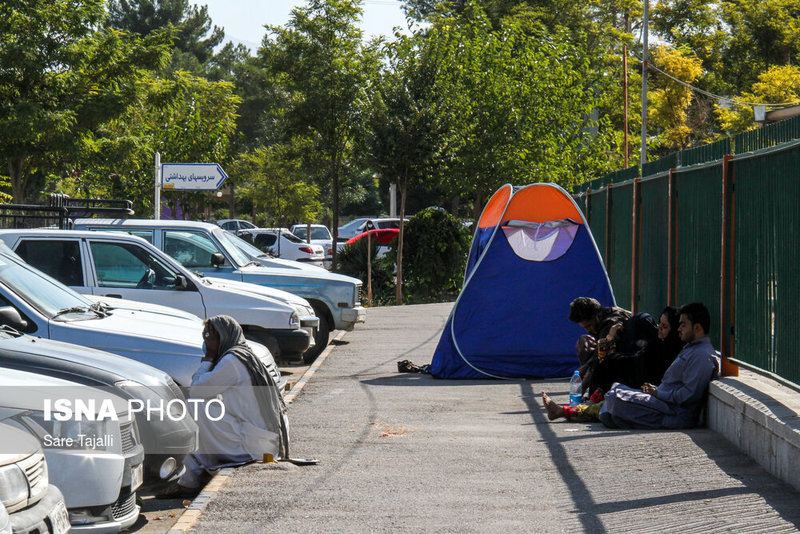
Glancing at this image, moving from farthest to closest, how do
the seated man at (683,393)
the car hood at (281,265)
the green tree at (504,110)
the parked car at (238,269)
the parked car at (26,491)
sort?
the green tree at (504,110) < the car hood at (281,265) < the parked car at (238,269) < the seated man at (683,393) < the parked car at (26,491)

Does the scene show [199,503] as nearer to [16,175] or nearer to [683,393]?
[683,393]

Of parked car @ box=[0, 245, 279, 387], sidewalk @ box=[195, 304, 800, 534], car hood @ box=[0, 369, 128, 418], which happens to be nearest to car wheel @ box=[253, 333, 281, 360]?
sidewalk @ box=[195, 304, 800, 534]

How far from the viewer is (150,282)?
11.4 metres

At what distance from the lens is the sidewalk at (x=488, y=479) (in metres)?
5.99

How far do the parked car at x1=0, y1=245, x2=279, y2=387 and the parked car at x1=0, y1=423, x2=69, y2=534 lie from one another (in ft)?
10.2

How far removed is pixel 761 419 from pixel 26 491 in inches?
196

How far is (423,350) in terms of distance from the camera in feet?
50.3

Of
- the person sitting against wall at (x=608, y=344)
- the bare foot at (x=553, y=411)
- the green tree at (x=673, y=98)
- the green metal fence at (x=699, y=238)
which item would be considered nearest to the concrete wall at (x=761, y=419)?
the green metal fence at (x=699, y=238)

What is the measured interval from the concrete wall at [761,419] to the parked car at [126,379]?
380cm

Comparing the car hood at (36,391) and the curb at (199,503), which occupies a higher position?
the car hood at (36,391)

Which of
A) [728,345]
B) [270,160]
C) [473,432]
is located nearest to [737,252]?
[728,345]

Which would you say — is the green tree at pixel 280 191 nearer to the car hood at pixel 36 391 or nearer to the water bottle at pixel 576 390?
the water bottle at pixel 576 390

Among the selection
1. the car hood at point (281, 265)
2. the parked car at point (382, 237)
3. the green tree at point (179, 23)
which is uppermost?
the green tree at point (179, 23)

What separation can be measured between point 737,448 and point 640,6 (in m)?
40.9
